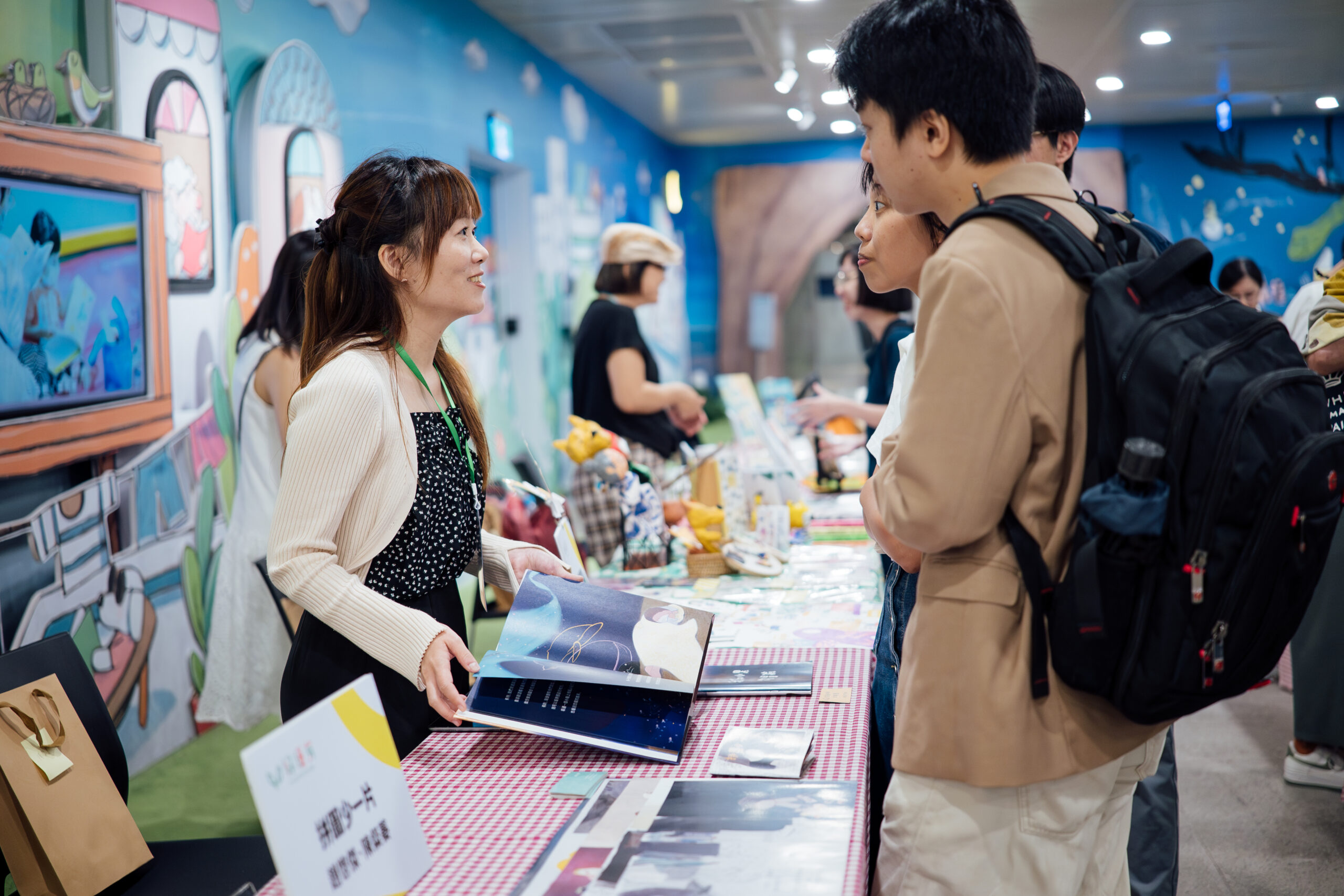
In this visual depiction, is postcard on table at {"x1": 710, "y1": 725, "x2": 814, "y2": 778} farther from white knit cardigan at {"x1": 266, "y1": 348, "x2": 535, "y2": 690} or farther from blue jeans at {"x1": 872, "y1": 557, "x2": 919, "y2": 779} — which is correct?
white knit cardigan at {"x1": 266, "y1": 348, "x2": 535, "y2": 690}

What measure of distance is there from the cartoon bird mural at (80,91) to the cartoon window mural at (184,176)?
0.21 meters

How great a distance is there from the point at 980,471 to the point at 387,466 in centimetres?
89

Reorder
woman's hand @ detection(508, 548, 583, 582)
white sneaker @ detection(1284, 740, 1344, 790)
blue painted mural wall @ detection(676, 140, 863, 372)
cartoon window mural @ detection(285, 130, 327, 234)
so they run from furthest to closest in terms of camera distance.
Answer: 1. blue painted mural wall @ detection(676, 140, 863, 372)
2. cartoon window mural @ detection(285, 130, 327, 234)
3. white sneaker @ detection(1284, 740, 1344, 790)
4. woman's hand @ detection(508, 548, 583, 582)

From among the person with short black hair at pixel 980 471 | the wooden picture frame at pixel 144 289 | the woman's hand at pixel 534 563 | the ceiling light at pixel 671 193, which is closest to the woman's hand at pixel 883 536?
the person with short black hair at pixel 980 471

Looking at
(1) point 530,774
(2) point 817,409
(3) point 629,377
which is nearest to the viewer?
(1) point 530,774

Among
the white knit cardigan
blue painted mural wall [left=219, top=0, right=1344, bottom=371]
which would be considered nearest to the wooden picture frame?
blue painted mural wall [left=219, top=0, right=1344, bottom=371]

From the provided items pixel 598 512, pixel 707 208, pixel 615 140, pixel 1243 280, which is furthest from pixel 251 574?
pixel 707 208

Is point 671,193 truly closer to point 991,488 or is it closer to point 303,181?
point 303,181

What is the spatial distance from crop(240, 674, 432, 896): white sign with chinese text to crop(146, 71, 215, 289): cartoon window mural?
2.73 meters

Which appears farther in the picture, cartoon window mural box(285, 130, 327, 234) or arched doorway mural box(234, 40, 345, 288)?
cartoon window mural box(285, 130, 327, 234)

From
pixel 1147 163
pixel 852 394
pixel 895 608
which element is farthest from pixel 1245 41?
pixel 895 608

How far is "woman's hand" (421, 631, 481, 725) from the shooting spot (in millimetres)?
1353

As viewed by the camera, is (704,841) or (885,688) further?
(885,688)

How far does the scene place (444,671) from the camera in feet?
4.49
